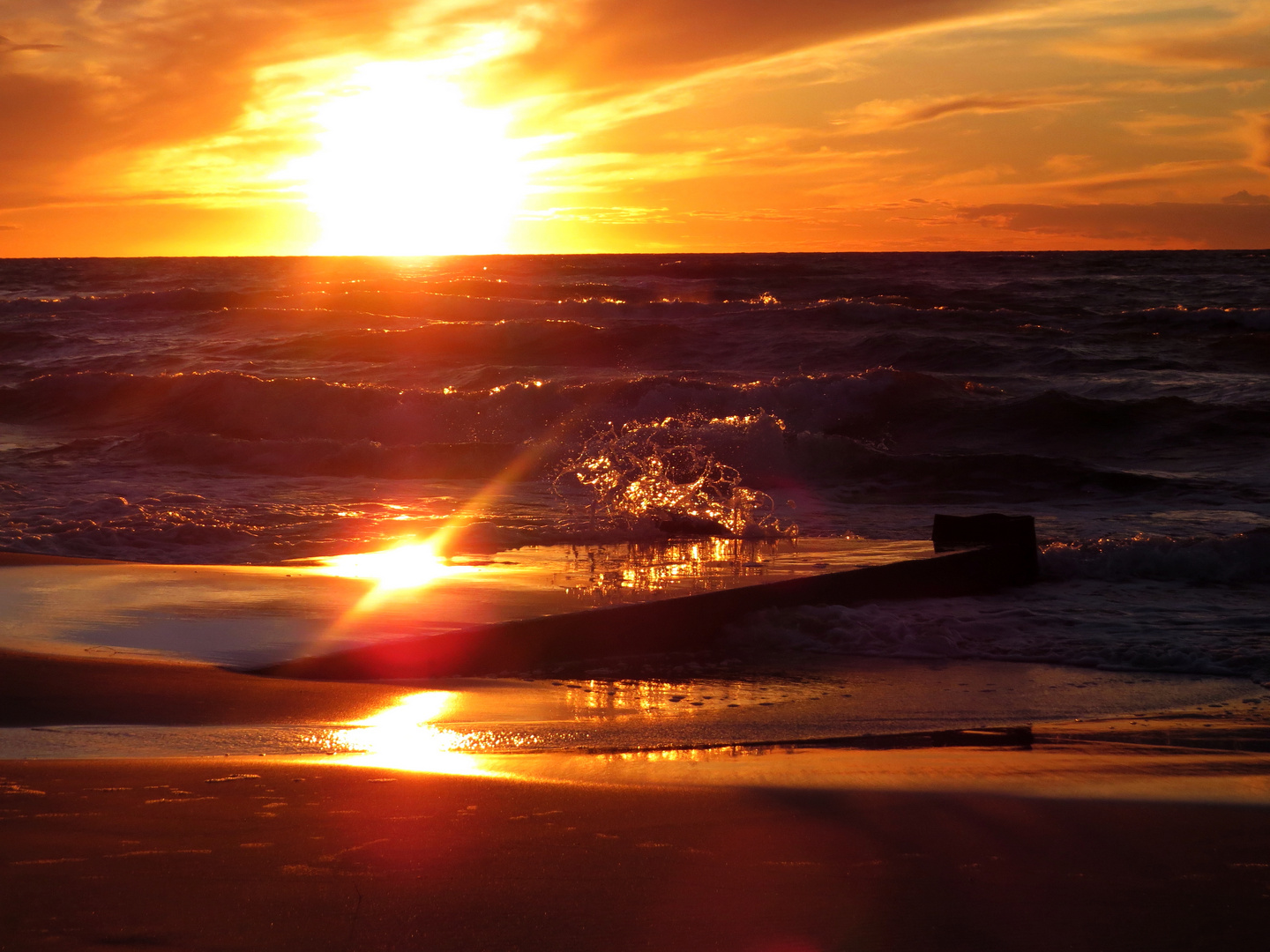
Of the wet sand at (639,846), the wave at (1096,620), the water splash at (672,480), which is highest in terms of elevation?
the water splash at (672,480)

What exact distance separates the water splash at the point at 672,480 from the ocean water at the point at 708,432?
6 cm

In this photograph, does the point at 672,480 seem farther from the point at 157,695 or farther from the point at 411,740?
the point at 411,740

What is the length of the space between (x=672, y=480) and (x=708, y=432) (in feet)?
8.43

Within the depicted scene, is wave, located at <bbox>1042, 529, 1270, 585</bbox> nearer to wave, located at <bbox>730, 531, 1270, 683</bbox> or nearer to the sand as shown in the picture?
wave, located at <bbox>730, 531, 1270, 683</bbox>

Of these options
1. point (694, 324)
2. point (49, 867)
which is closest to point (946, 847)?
point (49, 867)

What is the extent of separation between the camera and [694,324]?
77.0 feet

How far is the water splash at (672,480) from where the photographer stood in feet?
26.0

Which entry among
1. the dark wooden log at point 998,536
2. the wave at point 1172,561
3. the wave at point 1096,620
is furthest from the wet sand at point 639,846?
the wave at point 1172,561

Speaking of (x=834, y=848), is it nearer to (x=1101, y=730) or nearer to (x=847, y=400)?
(x=1101, y=730)

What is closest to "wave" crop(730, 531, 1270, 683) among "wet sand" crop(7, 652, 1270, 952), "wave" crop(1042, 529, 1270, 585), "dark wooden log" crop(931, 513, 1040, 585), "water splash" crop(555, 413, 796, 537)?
"wave" crop(1042, 529, 1270, 585)

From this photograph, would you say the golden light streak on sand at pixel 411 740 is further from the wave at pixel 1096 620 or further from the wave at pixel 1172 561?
the wave at pixel 1172 561

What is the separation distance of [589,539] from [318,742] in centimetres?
426

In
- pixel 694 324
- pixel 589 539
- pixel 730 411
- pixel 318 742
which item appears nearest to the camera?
pixel 318 742

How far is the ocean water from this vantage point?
6.48 m
